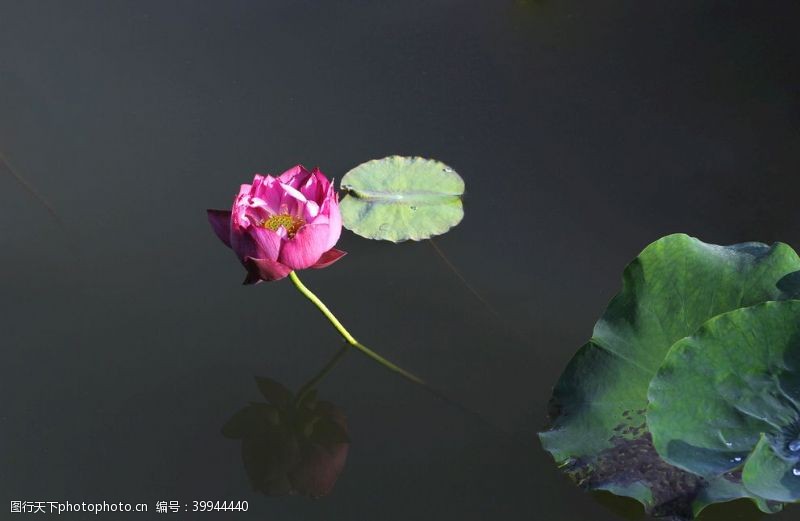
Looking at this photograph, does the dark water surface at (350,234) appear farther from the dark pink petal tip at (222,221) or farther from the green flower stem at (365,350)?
the dark pink petal tip at (222,221)

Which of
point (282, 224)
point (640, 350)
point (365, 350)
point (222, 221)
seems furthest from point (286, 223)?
point (640, 350)

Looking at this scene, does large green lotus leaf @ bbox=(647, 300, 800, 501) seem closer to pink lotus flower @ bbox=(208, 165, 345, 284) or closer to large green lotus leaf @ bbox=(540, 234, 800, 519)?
large green lotus leaf @ bbox=(540, 234, 800, 519)

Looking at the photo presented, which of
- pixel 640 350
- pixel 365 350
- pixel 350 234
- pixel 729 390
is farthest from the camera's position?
pixel 350 234

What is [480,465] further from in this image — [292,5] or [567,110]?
[292,5]

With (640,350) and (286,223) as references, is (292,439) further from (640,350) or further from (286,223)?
(640,350)

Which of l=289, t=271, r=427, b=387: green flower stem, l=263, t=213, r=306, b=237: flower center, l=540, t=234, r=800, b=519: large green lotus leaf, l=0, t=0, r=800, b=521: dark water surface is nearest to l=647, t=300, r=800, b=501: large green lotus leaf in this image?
l=540, t=234, r=800, b=519: large green lotus leaf

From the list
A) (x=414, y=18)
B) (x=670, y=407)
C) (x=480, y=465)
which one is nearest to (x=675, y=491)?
(x=670, y=407)
